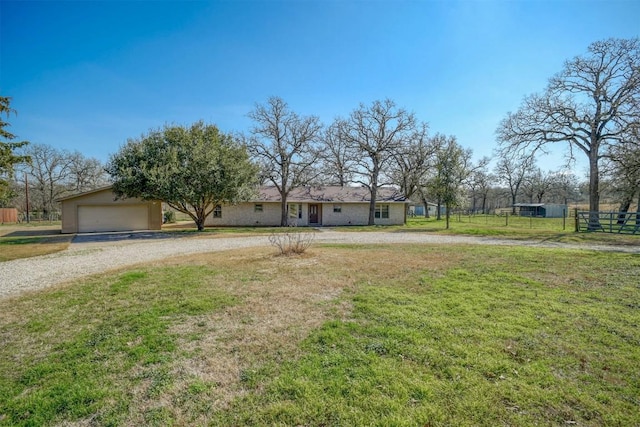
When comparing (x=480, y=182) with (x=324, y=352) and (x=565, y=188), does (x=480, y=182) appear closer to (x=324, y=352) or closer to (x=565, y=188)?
(x=565, y=188)

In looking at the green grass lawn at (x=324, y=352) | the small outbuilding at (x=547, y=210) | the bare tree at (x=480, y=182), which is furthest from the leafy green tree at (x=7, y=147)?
the small outbuilding at (x=547, y=210)

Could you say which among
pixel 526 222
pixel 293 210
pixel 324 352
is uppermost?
pixel 293 210

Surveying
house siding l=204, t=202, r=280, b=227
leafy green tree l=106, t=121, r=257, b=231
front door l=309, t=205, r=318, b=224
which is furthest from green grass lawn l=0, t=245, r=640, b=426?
front door l=309, t=205, r=318, b=224

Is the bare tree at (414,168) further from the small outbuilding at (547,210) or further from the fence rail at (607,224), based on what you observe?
the small outbuilding at (547,210)

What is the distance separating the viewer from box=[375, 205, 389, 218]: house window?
29.2m

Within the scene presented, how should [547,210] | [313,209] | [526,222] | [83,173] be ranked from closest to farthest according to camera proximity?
1. [313,209]
2. [526,222]
3. [83,173]
4. [547,210]

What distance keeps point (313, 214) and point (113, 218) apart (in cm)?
1582

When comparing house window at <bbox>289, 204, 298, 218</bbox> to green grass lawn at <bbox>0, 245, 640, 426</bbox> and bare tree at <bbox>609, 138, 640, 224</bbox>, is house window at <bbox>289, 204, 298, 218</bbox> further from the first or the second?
bare tree at <bbox>609, 138, 640, 224</bbox>

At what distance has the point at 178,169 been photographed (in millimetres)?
17156

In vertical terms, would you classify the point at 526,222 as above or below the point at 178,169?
below

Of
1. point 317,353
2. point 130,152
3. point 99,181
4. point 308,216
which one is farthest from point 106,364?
point 99,181

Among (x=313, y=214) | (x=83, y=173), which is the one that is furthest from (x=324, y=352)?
(x=83, y=173)

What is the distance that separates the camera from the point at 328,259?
9523 mm

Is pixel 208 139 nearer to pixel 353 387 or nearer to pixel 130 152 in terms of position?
pixel 130 152
